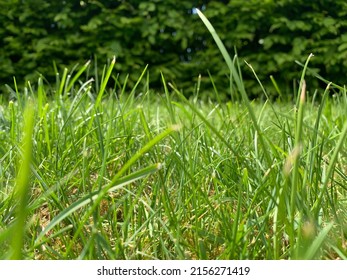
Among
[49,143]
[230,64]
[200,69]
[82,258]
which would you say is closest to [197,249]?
[82,258]

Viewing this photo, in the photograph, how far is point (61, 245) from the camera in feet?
2.65

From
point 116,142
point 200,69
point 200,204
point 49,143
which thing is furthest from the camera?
point 200,69

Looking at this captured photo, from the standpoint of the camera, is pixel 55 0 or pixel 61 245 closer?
pixel 61 245

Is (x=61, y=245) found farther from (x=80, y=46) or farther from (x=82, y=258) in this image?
(x=80, y=46)

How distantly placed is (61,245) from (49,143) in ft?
1.37

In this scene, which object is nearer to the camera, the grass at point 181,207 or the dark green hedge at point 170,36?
the grass at point 181,207

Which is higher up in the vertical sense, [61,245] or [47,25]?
[61,245]

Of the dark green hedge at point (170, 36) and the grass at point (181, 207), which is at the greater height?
the grass at point (181, 207)

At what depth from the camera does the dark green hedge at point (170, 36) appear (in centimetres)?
537

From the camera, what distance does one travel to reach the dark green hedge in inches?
211

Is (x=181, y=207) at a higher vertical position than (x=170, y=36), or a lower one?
higher

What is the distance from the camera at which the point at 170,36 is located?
5602mm

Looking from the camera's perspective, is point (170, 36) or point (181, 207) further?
point (170, 36)
